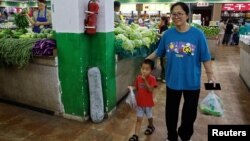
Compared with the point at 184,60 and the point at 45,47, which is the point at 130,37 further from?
the point at 184,60

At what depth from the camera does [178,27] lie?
2.60 m

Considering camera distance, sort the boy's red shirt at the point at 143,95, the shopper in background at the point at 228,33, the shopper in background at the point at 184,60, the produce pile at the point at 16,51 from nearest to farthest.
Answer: the shopper in background at the point at 184,60
the boy's red shirt at the point at 143,95
the produce pile at the point at 16,51
the shopper in background at the point at 228,33

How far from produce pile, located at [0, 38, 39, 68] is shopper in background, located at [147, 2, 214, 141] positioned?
210cm

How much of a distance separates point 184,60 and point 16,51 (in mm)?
2623

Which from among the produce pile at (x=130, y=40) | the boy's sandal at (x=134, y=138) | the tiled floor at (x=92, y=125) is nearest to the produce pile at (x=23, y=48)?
the tiled floor at (x=92, y=125)

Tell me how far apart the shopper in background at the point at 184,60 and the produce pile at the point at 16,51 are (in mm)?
2104

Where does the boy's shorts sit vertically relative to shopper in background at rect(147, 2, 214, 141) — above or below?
below

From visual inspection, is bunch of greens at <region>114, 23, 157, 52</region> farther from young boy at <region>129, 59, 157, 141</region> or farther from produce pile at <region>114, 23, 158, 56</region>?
young boy at <region>129, 59, 157, 141</region>

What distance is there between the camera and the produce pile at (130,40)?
3877 millimetres

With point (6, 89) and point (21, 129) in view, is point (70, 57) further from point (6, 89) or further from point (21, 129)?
point (6, 89)

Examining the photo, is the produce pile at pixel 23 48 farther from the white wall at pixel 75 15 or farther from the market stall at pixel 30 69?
the white wall at pixel 75 15

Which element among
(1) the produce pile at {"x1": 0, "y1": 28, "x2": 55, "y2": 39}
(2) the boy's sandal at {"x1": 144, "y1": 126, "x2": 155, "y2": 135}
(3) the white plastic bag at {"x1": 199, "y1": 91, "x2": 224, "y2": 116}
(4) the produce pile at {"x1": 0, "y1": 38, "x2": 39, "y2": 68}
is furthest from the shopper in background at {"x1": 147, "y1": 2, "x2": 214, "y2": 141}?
(1) the produce pile at {"x1": 0, "y1": 28, "x2": 55, "y2": 39}

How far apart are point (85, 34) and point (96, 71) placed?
0.56 metres

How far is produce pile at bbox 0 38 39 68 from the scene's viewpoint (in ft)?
12.3
